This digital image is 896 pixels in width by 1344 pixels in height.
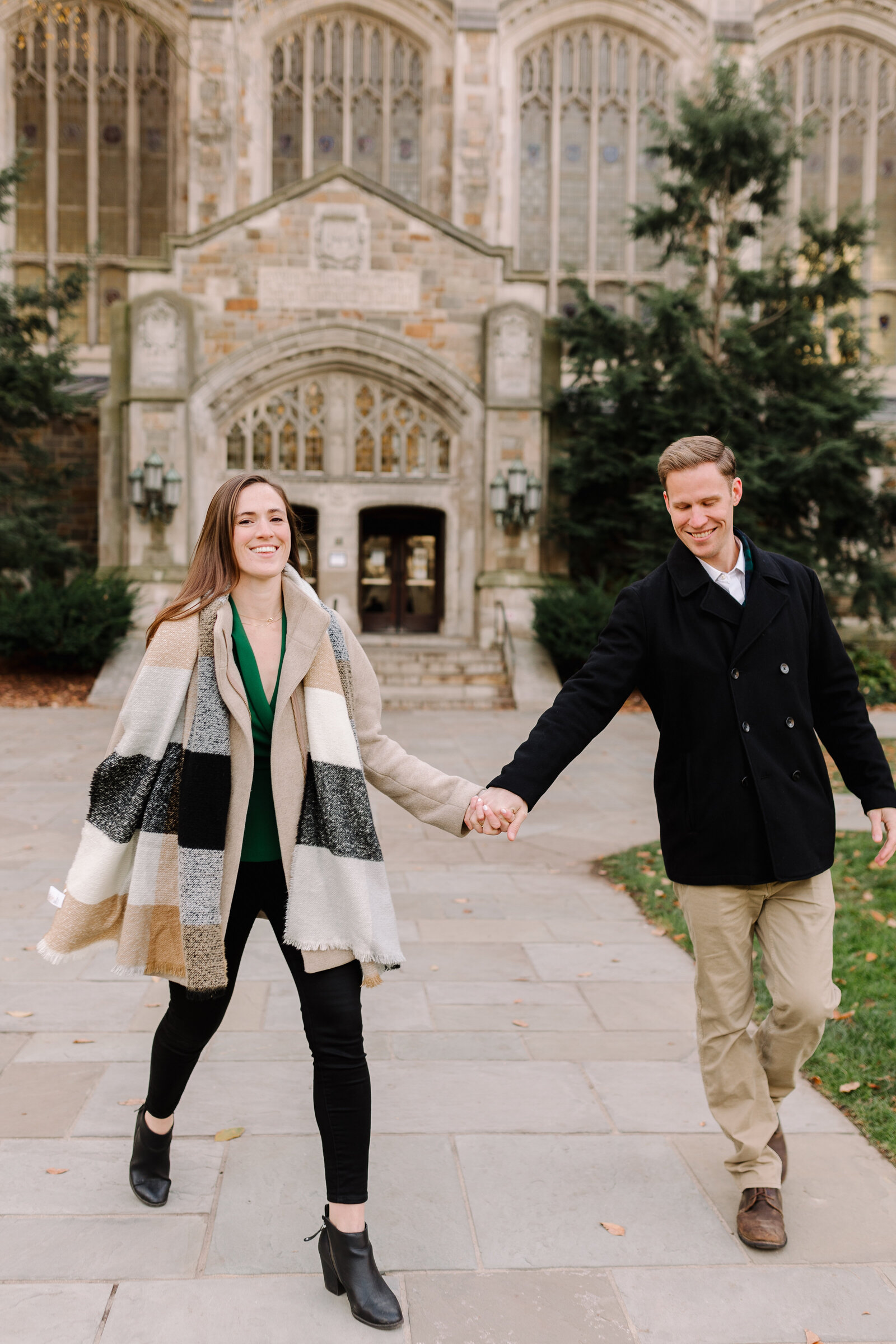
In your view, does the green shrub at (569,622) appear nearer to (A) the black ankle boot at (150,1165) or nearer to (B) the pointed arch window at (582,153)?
(B) the pointed arch window at (582,153)

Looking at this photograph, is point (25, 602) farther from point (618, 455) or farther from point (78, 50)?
point (78, 50)

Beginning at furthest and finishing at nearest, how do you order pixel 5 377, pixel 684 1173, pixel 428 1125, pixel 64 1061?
pixel 5 377 → pixel 64 1061 → pixel 428 1125 → pixel 684 1173

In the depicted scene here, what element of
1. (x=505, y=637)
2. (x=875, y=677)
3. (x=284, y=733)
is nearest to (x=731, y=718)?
(x=284, y=733)

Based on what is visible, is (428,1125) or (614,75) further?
(614,75)

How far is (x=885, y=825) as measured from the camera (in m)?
2.80

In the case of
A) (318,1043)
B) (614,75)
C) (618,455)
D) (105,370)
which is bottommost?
(318,1043)

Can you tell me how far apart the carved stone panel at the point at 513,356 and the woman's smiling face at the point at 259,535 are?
1584 centimetres

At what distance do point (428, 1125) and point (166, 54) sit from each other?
968 inches

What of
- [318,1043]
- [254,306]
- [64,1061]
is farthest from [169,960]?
[254,306]

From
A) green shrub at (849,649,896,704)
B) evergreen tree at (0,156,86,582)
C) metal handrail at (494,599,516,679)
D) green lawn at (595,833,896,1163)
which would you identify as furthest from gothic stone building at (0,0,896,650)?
green lawn at (595,833,896,1163)

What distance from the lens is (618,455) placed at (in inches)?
675

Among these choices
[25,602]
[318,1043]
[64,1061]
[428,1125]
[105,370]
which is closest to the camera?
[318,1043]

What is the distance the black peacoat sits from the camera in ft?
8.59

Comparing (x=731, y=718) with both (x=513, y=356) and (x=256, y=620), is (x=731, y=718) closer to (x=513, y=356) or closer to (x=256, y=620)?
(x=256, y=620)
